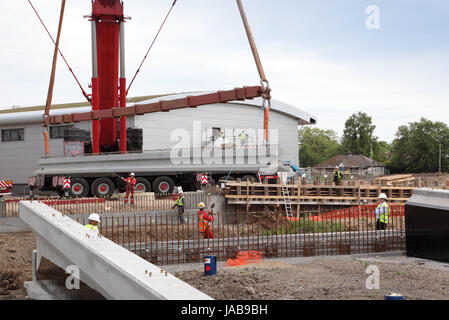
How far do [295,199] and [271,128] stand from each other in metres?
21.3

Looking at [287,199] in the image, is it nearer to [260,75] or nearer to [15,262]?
[260,75]

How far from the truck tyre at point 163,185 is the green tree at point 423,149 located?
52.1m

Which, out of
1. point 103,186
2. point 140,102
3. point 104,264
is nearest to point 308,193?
point 103,186

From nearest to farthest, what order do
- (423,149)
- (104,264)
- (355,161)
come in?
(104,264)
(423,149)
(355,161)

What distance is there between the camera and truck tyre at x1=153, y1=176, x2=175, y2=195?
2317cm

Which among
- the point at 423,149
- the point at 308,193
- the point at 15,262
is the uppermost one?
the point at 423,149

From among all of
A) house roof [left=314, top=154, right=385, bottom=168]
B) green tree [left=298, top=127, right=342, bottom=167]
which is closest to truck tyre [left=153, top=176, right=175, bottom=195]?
house roof [left=314, top=154, right=385, bottom=168]

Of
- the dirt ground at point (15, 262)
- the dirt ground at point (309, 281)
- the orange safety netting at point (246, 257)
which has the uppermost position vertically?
the dirt ground at point (309, 281)

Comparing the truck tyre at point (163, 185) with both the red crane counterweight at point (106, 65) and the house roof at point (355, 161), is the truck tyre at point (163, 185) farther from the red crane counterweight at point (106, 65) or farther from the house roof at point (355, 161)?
the house roof at point (355, 161)

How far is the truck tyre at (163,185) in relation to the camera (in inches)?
912

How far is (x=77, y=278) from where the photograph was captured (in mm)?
6781

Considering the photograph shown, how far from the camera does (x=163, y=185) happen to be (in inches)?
915

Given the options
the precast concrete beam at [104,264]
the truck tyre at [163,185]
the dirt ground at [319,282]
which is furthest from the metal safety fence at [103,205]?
the precast concrete beam at [104,264]

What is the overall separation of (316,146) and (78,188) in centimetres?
8790
